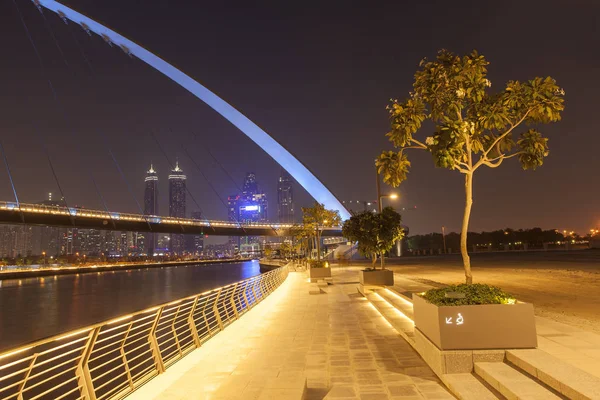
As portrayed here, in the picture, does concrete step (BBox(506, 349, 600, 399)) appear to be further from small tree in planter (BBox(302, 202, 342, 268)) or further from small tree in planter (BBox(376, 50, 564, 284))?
small tree in planter (BBox(302, 202, 342, 268))

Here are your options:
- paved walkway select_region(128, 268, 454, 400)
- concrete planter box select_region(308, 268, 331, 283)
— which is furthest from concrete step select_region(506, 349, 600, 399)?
concrete planter box select_region(308, 268, 331, 283)

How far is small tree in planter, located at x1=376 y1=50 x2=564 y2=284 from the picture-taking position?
7473 mm

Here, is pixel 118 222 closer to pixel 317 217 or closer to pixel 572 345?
pixel 317 217

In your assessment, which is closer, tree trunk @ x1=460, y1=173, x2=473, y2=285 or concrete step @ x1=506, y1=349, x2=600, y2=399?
concrete step @ x1=506, y1=349, x2=600, y2=399

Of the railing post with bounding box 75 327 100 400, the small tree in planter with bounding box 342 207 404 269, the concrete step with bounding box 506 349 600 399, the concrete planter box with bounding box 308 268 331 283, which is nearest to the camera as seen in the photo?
the concrete step with bounding box 506 349 600 399

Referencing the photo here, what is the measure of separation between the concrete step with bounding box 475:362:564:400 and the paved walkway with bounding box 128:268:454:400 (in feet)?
1.99

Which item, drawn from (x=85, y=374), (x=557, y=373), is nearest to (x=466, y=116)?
(x=557, y=373)

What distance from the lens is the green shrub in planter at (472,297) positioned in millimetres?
6441

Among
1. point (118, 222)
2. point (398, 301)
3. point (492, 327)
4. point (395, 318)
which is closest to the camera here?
point (492, 327)

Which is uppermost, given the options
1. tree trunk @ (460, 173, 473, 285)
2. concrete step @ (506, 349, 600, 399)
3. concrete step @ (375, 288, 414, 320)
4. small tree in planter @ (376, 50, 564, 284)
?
small tree in planter @ (376, 50, 564, 284)

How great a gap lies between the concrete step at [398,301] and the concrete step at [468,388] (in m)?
4.30

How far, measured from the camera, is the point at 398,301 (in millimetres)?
13242

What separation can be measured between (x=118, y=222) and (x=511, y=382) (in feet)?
226

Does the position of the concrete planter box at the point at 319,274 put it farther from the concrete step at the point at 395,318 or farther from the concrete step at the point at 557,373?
the concrete step at the point at 557,373
